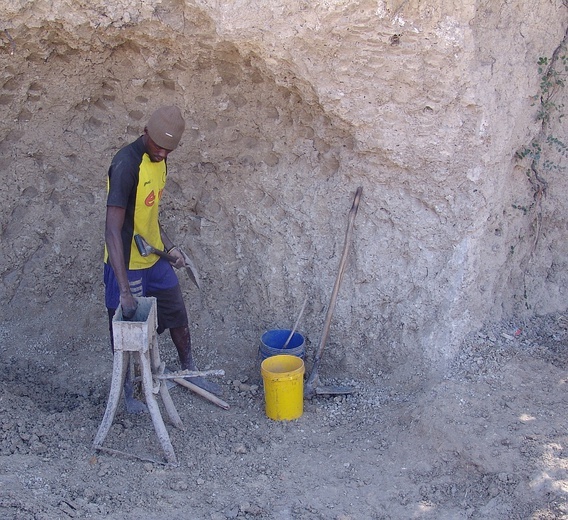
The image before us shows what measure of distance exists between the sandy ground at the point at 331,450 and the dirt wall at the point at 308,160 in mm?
330

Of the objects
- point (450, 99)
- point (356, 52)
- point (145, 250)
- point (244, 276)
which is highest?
point (356, 52)

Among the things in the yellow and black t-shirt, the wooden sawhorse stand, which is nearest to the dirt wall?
the yellow and black t-shirt

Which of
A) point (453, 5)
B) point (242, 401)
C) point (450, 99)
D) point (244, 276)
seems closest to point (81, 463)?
point (242, 401)

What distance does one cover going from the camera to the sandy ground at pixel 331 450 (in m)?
3.23

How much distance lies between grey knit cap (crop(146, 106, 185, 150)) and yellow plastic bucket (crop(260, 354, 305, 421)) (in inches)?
55.9

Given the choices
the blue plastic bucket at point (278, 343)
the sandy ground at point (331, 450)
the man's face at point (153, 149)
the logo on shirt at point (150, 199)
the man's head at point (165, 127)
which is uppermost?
the man's head at point (165, 127)

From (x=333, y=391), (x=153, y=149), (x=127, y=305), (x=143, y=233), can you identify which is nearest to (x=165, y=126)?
(x=153, y=149)

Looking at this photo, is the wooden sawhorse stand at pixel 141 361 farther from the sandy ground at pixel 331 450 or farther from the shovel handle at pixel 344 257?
the shovel handle at pixel 344 257

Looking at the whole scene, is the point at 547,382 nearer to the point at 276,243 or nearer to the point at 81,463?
the point at 276,243

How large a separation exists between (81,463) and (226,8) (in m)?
2.49

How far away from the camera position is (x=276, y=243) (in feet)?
15.3

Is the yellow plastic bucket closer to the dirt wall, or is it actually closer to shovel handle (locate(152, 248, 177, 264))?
the dirt wall

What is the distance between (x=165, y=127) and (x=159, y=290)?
996 mm

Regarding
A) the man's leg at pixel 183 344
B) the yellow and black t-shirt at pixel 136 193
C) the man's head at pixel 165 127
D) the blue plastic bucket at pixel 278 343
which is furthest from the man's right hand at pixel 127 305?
the blue plastic bucket at pixel 278 343
